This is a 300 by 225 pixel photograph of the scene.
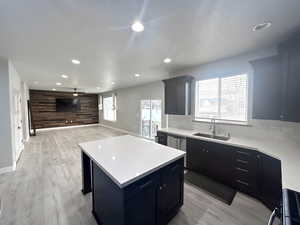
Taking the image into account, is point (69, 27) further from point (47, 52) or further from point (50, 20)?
point (47, 52)

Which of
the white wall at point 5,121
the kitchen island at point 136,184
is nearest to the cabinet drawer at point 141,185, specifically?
the kitchen island at point 136,184

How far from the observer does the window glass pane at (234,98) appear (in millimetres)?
2832

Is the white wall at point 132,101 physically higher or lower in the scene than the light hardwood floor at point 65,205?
higher

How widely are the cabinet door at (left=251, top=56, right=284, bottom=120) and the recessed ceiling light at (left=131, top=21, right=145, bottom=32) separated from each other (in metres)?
2.01

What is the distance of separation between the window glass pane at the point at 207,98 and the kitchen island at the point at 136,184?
6.33ft

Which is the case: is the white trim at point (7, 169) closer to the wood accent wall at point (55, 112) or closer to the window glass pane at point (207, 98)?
the window glass pane at point (207, 98)

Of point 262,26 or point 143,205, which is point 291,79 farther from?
point 143,205

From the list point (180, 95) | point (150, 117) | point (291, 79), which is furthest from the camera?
point (150, 117)

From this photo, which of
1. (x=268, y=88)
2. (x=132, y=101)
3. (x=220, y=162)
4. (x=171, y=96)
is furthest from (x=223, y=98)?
(x=132, y=101)

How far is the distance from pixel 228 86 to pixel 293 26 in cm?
140

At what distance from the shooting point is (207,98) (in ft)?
11.4

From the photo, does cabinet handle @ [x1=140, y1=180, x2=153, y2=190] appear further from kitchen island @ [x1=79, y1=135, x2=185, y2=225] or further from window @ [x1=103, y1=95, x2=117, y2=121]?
window @ [x1=103, y1=95, x2=117, y2=121]

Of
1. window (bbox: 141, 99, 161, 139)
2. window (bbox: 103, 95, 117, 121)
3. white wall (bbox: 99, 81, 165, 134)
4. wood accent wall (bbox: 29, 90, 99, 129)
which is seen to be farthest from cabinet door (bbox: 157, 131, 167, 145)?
wood accent wall (bbox: 29, 90, 99, 129)

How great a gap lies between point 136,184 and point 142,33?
6.39 ft
